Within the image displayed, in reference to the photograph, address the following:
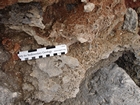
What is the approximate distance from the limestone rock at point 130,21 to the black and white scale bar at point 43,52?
90 cm

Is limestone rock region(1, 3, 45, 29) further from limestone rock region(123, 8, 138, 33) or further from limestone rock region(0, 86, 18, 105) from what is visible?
limestone rock region(123, 8, 138, 33)

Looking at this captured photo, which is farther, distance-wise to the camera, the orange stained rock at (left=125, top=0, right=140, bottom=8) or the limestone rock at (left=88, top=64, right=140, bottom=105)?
the orange stained rock at (left=125, top=0, right=140, bottom=8)

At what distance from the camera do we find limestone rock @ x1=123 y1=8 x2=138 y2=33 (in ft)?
9.71

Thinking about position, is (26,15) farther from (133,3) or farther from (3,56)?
(133,3)


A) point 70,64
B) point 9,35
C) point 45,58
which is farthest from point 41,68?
point 9,35

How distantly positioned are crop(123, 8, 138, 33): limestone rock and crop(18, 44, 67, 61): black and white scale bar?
2.95 feet

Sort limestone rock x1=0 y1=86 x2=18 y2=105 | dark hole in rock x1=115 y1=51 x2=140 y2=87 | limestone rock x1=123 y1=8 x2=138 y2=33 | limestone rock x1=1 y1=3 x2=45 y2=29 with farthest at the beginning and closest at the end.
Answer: dark hole in rock x1=115 y1=51 x2=140 y2=87
limestone rock x1=123 y1=8 x2=138 y2=33
limestone rock x1=0 y1=86 x2=18 y2=105
limestone rock x1=1 y1=3 x2=45 y2=29

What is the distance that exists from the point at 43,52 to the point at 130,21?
1159 mm

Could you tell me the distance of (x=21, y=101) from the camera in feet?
8.19

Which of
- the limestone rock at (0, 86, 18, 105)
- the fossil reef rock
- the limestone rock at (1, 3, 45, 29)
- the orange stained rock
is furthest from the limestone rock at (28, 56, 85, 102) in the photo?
the orange stained rock

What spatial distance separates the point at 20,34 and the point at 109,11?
0.96m

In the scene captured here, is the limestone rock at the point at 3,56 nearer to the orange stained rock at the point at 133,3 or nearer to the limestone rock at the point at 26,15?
the limestone rock at the point at 26,15

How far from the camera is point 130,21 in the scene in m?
2.98

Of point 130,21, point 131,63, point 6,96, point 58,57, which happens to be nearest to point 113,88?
point 131,63
